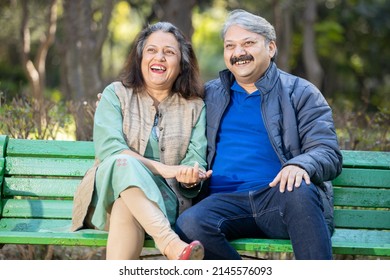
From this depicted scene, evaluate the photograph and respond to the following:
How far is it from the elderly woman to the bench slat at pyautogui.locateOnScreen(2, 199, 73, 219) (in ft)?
1.67

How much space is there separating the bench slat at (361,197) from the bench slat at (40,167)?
1707 mm

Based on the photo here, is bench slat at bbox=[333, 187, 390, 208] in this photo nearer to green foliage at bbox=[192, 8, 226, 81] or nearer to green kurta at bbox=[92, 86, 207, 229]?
green kurta at bbox=[92, 86, 207, 229]

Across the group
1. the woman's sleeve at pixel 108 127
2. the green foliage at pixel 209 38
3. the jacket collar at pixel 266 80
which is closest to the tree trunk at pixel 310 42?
the green foliage at pixel 209 38

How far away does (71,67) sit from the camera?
11961 millimetres

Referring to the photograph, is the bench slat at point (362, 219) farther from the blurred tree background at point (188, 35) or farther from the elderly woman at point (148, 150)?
the blurred tree background at point (188, 35)

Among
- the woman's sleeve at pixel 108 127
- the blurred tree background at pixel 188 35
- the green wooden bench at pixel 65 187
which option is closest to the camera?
the woman's sleeve at pixel 108 127

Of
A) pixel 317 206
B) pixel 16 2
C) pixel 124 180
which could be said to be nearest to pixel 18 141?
pixel 124 180

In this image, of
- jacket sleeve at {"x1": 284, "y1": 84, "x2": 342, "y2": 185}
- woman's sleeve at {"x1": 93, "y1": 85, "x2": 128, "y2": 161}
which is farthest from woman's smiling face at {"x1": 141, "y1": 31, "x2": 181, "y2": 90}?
jacket sleeve at {"x1": 284, "y1": 84, "x2": 342, "y2": 185}

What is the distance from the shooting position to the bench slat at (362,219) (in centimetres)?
517

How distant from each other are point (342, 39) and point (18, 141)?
20.3 m
